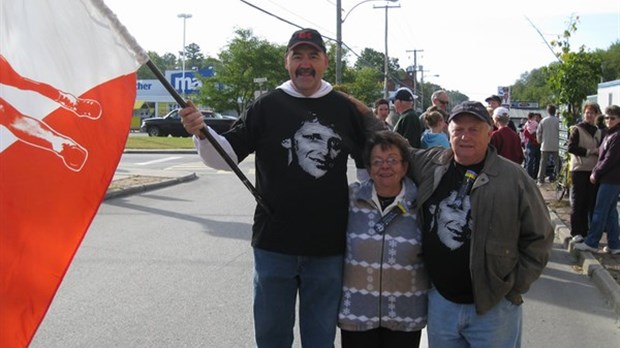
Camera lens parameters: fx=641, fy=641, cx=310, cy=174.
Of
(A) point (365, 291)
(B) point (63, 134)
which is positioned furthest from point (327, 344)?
(B) point (63, 134)

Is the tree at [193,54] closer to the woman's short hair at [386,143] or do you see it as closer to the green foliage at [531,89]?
the green foliage at [531,89]

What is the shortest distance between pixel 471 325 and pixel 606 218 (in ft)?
18.3

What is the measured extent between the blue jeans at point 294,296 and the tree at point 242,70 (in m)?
38.4

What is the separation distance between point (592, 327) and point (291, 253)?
3.46 metres

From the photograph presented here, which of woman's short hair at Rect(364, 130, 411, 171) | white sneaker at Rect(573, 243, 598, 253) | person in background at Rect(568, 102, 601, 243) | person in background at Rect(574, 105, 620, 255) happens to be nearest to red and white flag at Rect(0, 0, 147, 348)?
woman's short hair at Rect(364, 130, 411, 171)

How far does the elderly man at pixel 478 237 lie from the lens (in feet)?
9.45

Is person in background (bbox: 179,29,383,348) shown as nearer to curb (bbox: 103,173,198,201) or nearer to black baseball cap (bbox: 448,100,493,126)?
black baseball cap (bbox: 448,100,493,126)

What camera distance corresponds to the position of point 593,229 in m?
7.91

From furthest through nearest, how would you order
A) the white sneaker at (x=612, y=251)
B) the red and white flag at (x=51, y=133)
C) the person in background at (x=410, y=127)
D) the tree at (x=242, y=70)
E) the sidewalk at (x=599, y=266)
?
the tree at (x=242, y=70), the white sneaker at (x=612, y=251), the person in background at (x=410, y=127), the sidewalk at (x=599, y=266), the red and white flag at (x=51, y=133)

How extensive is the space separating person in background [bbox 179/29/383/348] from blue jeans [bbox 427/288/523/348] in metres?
0.50

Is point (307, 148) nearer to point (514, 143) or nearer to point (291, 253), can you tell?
point (291, 253)

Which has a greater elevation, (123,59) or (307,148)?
(123,59)

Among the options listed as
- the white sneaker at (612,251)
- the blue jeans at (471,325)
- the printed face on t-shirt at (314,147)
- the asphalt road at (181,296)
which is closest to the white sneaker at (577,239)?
the asphalt road at (181,296)

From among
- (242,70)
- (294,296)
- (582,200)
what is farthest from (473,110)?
(242,70)
